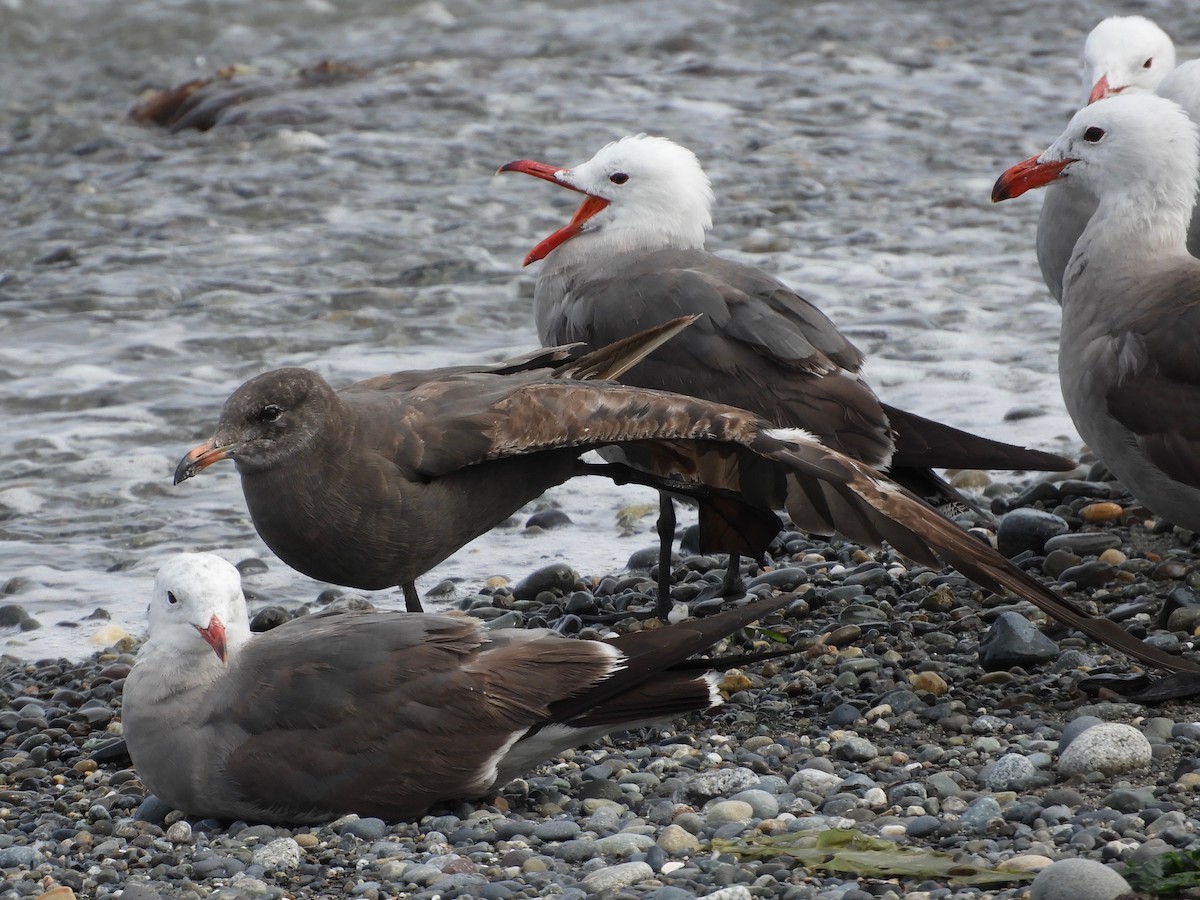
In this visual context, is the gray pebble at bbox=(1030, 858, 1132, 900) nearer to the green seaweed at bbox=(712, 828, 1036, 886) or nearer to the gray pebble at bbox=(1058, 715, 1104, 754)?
the green seaweed at bbox=(712, 828, 1036, 886)

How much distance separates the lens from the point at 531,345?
9.46 meters

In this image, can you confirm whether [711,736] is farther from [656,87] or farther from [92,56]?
[92,56]

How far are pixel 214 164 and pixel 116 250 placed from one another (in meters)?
2.07

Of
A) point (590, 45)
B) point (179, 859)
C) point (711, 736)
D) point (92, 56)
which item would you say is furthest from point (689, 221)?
point (92, 56)

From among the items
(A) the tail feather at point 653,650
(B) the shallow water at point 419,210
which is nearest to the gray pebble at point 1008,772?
(A) the tail feather at point 653,650

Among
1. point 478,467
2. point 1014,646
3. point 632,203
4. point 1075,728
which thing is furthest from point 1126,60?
point 1075,728

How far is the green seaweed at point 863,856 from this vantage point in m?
3.72

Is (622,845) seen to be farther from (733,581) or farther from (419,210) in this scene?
(419,210)

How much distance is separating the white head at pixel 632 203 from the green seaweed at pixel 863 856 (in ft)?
11.1

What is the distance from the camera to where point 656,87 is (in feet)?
50.0

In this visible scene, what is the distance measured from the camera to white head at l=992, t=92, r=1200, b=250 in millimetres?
6004

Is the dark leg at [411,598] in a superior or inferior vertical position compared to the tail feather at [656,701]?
inferior

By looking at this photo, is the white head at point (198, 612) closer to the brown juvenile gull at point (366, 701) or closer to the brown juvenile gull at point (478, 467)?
the brown juvenile gull at point (366, 701)

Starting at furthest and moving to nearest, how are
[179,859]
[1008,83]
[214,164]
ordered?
[1008,83] → [214,164] → [179,859]
